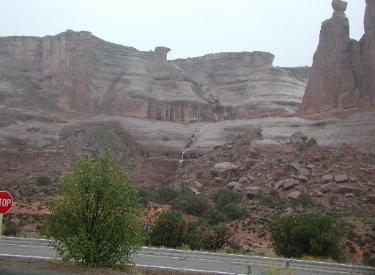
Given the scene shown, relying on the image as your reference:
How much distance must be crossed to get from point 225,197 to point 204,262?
96.1 feet

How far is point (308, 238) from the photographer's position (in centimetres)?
2938

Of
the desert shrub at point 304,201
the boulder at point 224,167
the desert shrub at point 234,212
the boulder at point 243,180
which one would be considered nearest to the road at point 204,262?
the desert shrub at point 234,212

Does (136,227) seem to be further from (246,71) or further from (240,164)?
(246,71)

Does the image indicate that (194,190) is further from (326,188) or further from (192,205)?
(326,188)

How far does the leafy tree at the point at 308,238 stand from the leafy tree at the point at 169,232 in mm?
5467

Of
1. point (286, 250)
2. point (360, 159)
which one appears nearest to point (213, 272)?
point (286, 250)

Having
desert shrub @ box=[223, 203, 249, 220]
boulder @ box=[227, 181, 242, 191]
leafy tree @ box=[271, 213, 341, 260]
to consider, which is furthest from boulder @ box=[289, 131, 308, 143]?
leafy tree @ box=[271, 213, 341, 260]

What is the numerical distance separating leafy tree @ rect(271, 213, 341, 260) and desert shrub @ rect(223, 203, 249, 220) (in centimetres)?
1236

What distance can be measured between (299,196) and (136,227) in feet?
108

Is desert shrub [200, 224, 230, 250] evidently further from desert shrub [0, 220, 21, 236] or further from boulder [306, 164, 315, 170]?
boulder [306, 164, 315, 170]

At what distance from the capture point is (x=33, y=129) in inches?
2945

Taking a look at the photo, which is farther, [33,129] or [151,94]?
[151,94]

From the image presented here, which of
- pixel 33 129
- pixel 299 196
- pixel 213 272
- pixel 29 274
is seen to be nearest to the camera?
pixel 29 274

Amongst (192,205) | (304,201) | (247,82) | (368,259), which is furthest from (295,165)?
(247,82)
